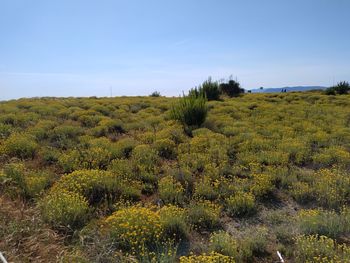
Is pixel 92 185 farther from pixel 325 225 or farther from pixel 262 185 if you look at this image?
pixel 325 225

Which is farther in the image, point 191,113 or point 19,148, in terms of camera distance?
point 191,113

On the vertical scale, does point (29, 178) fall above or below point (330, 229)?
above

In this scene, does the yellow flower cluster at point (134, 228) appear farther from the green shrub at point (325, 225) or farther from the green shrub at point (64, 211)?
the green shrub at point (325, 225)

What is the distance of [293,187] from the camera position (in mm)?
6637

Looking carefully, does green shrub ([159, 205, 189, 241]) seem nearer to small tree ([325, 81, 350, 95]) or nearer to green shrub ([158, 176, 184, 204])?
green shrub ([158, 176, 184, 204])

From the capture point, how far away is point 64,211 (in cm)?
510

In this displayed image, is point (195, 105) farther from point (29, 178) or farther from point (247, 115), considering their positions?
point (29, 178)

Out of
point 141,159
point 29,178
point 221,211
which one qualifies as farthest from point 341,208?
point 29,178

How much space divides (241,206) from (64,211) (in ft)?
9.33

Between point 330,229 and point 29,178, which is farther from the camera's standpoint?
point 29,178

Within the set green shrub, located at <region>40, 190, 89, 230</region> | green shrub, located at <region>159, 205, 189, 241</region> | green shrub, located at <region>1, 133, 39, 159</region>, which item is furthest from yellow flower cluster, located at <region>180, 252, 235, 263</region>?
green shrub, located at <region>1, 133, 39, 159</region>

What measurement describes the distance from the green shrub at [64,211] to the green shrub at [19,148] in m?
3.15

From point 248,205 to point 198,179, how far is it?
146cm

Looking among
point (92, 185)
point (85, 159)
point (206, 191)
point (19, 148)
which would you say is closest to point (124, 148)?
point (85, 159)
